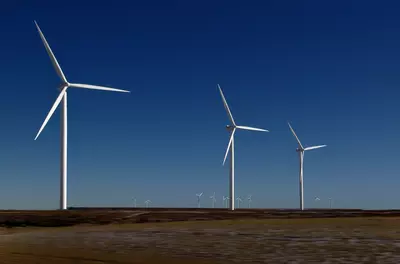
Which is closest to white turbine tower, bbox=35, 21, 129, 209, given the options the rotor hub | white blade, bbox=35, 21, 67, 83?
white blade, bbox=35, 21, 67, 83

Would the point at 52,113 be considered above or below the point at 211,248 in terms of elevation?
above

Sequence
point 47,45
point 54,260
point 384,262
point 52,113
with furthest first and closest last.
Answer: point 47,45
point 52,113
point 54,260
point 384,262

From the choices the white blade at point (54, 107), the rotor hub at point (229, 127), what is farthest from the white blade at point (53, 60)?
the rotor hub at point (229, 127)

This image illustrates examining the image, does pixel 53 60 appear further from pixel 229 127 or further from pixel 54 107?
pixel 229 127

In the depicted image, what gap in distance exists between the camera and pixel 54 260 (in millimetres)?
25594

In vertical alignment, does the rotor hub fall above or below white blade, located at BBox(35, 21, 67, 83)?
below

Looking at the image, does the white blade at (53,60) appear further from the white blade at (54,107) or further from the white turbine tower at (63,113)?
the white blade at (54,107)

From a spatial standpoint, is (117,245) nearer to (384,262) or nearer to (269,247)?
(269,247)

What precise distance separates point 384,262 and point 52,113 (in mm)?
65556

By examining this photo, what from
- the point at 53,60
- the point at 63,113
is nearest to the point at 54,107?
the point at 63,113

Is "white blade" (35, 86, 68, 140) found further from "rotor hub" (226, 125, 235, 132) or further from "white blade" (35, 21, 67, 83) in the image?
"rotor hub" (226, 125, 235, 132)

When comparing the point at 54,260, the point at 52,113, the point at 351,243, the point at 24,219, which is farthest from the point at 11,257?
the point at 52,113

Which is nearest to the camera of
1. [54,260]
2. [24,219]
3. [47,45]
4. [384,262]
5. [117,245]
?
[384,262]

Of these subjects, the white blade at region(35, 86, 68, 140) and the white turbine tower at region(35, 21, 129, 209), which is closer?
the white blade at region(35, 86, 68, 140)
